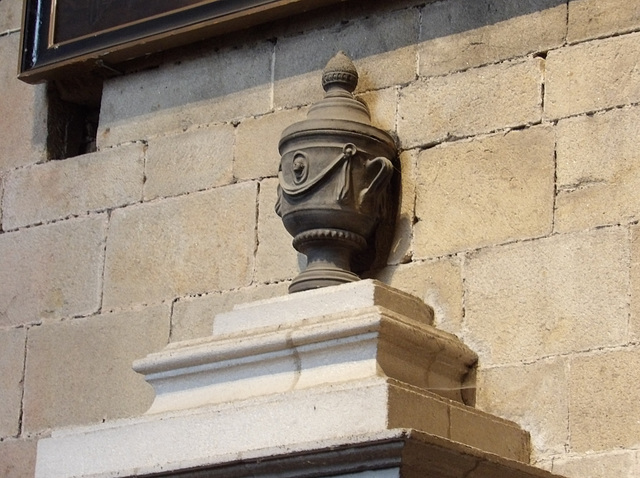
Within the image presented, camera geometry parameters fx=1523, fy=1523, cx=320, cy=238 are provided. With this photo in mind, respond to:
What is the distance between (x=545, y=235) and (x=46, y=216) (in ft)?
5.96

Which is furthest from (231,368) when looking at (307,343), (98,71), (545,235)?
(98,71)

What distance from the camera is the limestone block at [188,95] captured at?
15.3ft

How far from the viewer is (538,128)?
13.2ft

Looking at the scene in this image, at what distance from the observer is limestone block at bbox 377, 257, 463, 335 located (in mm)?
4012

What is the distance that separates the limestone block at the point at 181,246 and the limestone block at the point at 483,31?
2.28 feet

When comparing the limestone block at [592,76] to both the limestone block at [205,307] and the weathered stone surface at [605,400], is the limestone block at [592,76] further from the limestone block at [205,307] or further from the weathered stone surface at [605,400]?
the limestone block at [205,307]

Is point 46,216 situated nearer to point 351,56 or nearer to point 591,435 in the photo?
point 351,56

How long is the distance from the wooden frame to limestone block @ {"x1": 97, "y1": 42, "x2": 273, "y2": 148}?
85 mm

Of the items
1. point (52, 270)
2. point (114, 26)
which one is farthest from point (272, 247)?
point (114, 26)

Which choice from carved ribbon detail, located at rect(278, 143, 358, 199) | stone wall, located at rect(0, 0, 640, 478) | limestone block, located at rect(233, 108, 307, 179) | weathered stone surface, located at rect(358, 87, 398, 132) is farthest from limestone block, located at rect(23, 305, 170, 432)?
weathered stone surface, located at rect(358, 87, 398, 132)

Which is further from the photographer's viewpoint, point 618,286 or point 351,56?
point 351,56

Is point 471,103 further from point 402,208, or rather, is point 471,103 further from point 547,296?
point 547,296

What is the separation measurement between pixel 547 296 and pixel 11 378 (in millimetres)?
1864

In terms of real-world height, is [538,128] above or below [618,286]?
above
